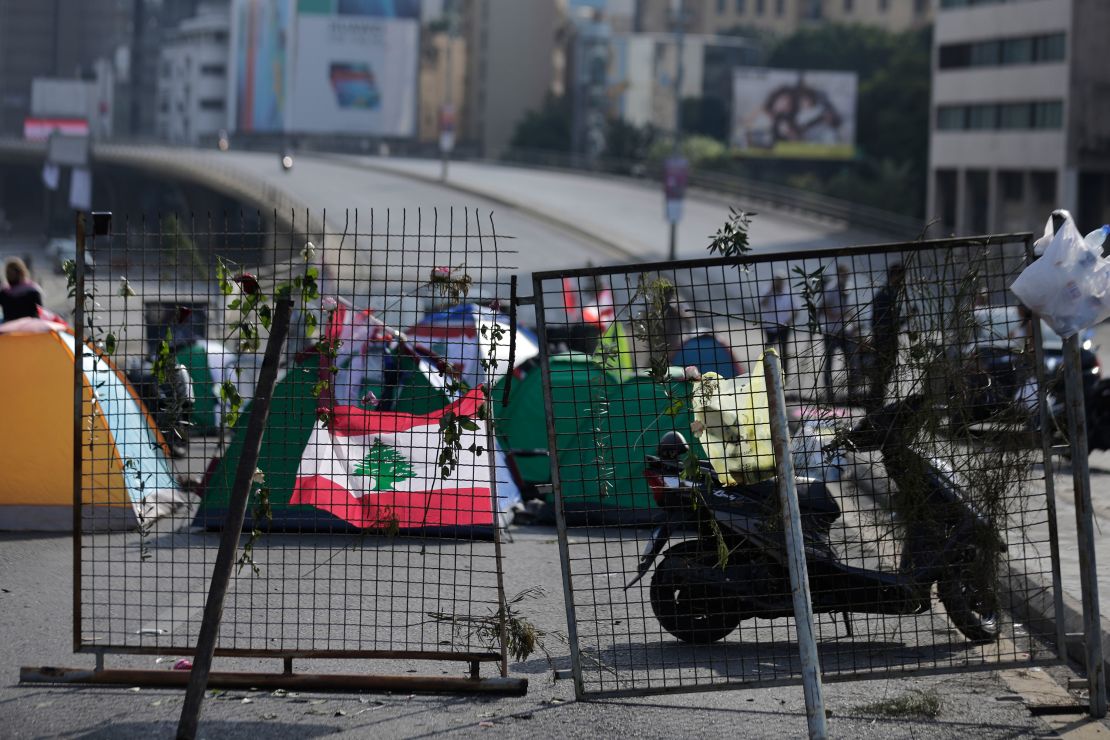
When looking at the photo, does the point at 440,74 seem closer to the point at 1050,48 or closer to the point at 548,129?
the point at 548,129

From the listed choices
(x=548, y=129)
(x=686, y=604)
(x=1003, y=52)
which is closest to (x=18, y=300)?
(x=686, y=604)

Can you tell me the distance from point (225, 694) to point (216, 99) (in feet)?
468

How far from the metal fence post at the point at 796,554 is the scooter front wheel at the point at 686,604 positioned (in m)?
1.52

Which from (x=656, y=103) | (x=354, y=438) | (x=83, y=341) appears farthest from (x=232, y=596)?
(x=656, y=103)

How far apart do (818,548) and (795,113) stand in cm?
8859

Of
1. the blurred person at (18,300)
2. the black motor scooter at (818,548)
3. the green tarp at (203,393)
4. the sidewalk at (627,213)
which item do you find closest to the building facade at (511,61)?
the sidewalk at (627,213)

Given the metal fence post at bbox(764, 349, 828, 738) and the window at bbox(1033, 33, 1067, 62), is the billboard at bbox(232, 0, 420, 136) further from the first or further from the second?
the metal fence post at bbox(764, 349, 828, 738)

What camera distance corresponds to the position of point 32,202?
12850 cm

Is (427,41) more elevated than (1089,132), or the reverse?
(427,41)

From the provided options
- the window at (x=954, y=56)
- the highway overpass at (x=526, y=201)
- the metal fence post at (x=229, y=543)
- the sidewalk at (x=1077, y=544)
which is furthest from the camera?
the window at (x=954, y=56)

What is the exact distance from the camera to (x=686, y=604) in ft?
22.3

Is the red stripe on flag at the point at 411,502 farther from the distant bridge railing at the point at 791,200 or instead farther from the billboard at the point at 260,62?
the billboard at the point at 260,62

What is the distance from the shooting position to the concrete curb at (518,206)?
162 feet

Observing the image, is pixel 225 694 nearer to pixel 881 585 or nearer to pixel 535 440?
pixel 881 585
